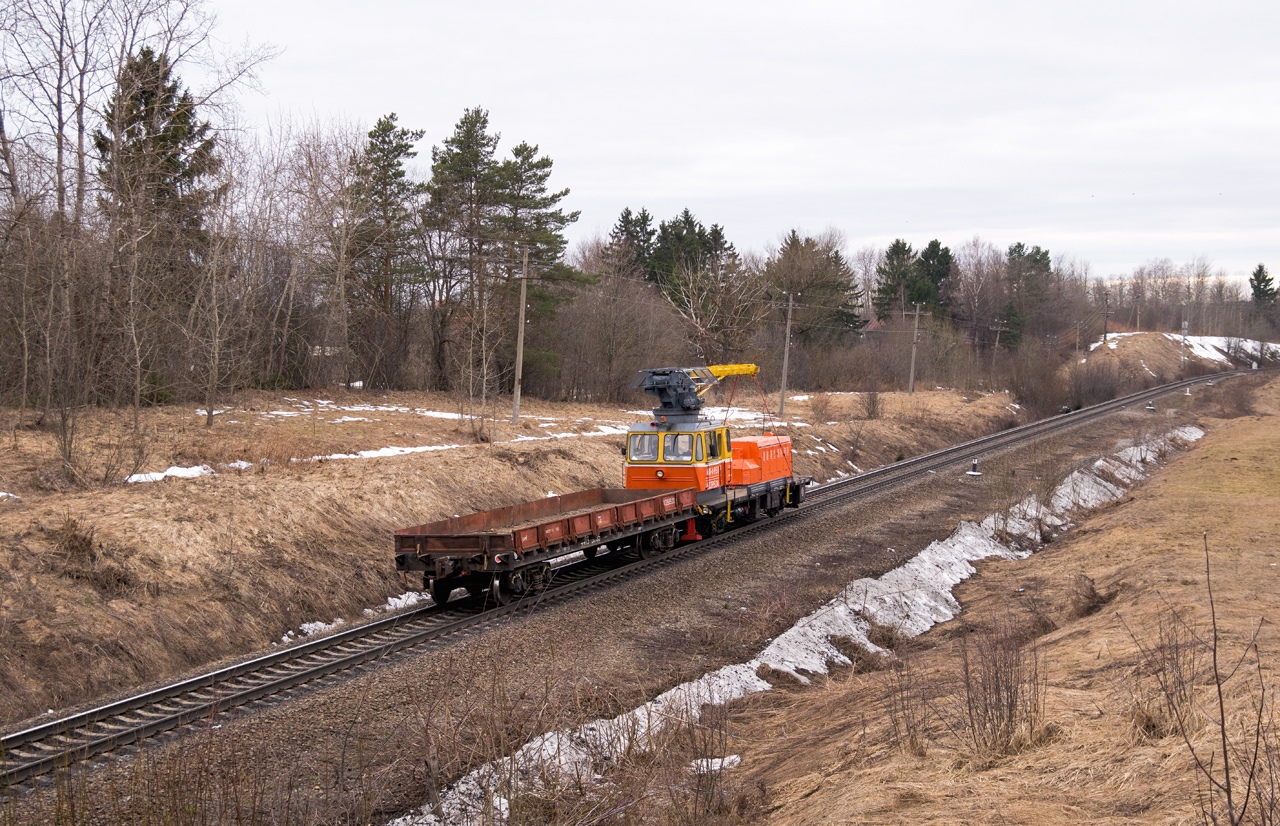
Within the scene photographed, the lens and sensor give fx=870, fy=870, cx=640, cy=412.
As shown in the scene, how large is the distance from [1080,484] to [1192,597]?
57.6 feet

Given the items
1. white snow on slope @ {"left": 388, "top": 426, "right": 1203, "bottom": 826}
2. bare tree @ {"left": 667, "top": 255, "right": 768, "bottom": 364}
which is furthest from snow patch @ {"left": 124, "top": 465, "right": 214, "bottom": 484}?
bare tree @ {"left": 667, "top": 255, "right": 768, "bottom": 364}

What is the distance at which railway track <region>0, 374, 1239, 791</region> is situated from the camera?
26.8ft

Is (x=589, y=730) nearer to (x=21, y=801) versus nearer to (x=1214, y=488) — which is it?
(x=21, y=801)

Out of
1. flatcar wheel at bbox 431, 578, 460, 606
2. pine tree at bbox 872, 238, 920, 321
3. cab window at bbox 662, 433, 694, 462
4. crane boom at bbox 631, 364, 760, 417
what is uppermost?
pine tree at bbox 872, 238, 920, 321

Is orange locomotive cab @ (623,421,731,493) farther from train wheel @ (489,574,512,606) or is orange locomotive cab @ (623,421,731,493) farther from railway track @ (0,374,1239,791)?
train wheel @ (489,574,512,606)

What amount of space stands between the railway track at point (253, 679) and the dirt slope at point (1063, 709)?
4.85m

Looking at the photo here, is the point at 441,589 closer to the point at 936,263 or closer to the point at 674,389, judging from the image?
the point at 674,389

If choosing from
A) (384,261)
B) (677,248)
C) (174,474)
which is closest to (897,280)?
(677,248)

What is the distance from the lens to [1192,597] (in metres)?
13.0

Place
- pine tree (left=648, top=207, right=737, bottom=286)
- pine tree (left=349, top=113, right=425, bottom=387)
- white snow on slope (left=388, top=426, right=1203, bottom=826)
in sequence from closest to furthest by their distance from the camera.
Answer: white snow on slope (left=388, top=426, right=1203, bottom=826) → pine tree (left=349, top=113, right=425, bottom=387) → pine tree (left=648, top=207, right=737, bottom=286)

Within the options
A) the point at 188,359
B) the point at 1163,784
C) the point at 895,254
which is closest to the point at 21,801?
the point at 1163,784

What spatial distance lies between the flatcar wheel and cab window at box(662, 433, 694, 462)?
651cm

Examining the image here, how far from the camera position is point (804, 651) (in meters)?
12.6

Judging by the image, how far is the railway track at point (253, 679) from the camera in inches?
322
